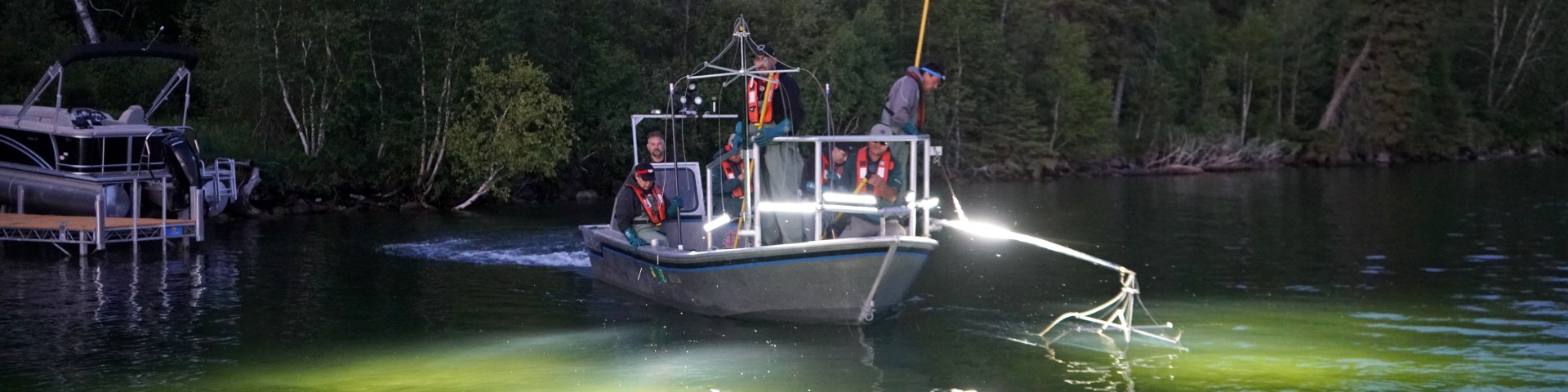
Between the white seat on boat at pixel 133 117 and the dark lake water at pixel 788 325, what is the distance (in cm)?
244

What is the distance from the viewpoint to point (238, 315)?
16609 mm

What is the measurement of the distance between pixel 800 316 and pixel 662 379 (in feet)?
8.73

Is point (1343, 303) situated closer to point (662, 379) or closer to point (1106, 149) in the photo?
point (662, 379)

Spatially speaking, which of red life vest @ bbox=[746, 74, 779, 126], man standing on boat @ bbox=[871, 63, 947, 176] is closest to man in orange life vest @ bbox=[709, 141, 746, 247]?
red life vest @ bbox=[746, 74, 779, 126]

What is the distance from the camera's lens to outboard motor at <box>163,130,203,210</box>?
24.1 m

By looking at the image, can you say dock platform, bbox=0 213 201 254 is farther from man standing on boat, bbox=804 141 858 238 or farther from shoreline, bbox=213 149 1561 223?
man standing on boat, bbox=804 141 858 238

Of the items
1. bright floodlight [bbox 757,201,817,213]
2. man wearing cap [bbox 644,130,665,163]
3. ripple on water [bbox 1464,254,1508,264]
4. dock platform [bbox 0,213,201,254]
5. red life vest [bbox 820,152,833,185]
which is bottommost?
ripple on water [bbox 1464,254,1508,264]

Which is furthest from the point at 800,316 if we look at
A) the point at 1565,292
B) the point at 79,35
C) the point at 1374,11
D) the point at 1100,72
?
the point at 1374,11

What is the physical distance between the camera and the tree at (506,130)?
112ft

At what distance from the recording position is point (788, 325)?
15.1 m

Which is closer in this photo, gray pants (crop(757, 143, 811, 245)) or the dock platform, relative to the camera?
gray pants (crop(757, 143, 811, 245))

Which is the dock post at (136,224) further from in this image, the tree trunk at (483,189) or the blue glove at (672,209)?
the tree trunk at (483,189)

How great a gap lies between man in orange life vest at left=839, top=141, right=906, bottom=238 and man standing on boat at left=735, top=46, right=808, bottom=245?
0.73m

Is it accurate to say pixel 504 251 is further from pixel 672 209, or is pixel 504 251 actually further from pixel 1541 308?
pixel 1541 308
